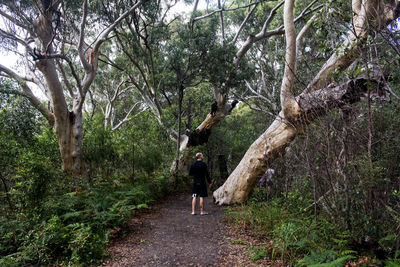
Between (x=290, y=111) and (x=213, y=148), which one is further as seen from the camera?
(x=213, y=148)

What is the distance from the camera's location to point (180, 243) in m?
4.76

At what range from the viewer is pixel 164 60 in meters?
10.7

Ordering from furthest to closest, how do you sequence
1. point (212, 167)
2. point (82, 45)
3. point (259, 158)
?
point (212, 167) < point (82, 45) < point (259, 158)

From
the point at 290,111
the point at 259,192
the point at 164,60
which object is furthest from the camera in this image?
the point at 164,60

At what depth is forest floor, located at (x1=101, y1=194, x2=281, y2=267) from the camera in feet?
13.2

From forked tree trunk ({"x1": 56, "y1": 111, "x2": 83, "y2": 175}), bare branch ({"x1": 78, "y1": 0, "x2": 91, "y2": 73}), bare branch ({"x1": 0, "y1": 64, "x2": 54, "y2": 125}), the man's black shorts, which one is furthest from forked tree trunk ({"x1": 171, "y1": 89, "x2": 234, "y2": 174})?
bare branch ({"x1": 0, "y1": 64, "x2": 54, "y2": 125})

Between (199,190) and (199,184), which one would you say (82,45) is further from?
(199,190)

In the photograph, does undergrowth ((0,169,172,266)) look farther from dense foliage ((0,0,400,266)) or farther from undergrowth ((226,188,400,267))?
undergrowth ((226,188,400,267))

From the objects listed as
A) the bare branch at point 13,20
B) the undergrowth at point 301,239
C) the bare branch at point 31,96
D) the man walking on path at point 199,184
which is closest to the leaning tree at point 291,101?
the man walking on path at point 199,184

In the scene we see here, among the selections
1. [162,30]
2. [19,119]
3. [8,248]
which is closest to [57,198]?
[8,248]

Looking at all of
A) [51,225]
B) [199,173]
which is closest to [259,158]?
[199,173]

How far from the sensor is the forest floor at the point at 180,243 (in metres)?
4.03

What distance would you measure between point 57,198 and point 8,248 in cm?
129

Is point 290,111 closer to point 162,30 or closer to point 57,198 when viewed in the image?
point 57,198
